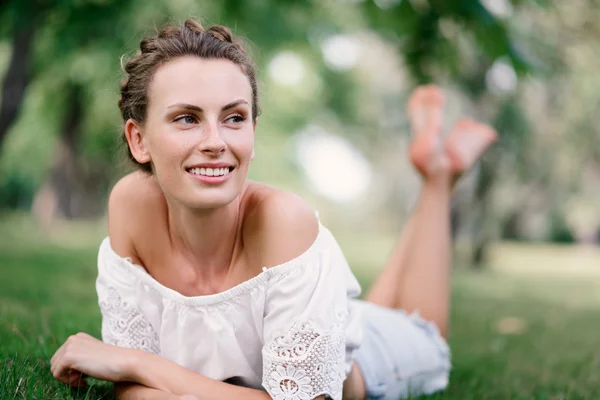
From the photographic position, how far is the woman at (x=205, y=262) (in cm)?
195

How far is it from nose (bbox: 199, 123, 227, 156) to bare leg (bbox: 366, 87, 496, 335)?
1.83m

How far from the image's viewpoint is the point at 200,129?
1.92 m

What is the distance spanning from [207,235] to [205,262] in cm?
10

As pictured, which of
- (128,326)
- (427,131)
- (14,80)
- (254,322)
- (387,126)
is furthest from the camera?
(387,126)

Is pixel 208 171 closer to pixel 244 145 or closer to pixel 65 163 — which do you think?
pixel 244 145

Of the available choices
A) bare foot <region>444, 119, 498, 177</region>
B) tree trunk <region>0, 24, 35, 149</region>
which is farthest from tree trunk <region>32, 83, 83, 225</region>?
bare foot <region>444, 119, 498, 177</region>

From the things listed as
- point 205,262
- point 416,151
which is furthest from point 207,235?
point 416,151

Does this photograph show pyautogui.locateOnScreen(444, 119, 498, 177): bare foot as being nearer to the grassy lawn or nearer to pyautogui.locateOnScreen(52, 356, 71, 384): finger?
the grassy lawn

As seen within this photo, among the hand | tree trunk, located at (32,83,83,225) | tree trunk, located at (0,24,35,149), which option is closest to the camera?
the hand

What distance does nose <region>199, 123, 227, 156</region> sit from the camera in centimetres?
189

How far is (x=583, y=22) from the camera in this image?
10.2m

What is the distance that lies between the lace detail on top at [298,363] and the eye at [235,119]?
2.01 feet

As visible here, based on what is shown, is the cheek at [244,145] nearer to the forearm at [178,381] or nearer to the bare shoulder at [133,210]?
the bare shoulder at [133,210]

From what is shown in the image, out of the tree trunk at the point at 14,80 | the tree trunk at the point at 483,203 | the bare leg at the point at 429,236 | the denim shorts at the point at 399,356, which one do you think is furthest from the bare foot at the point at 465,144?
the tree trunk at the point at 483,203
